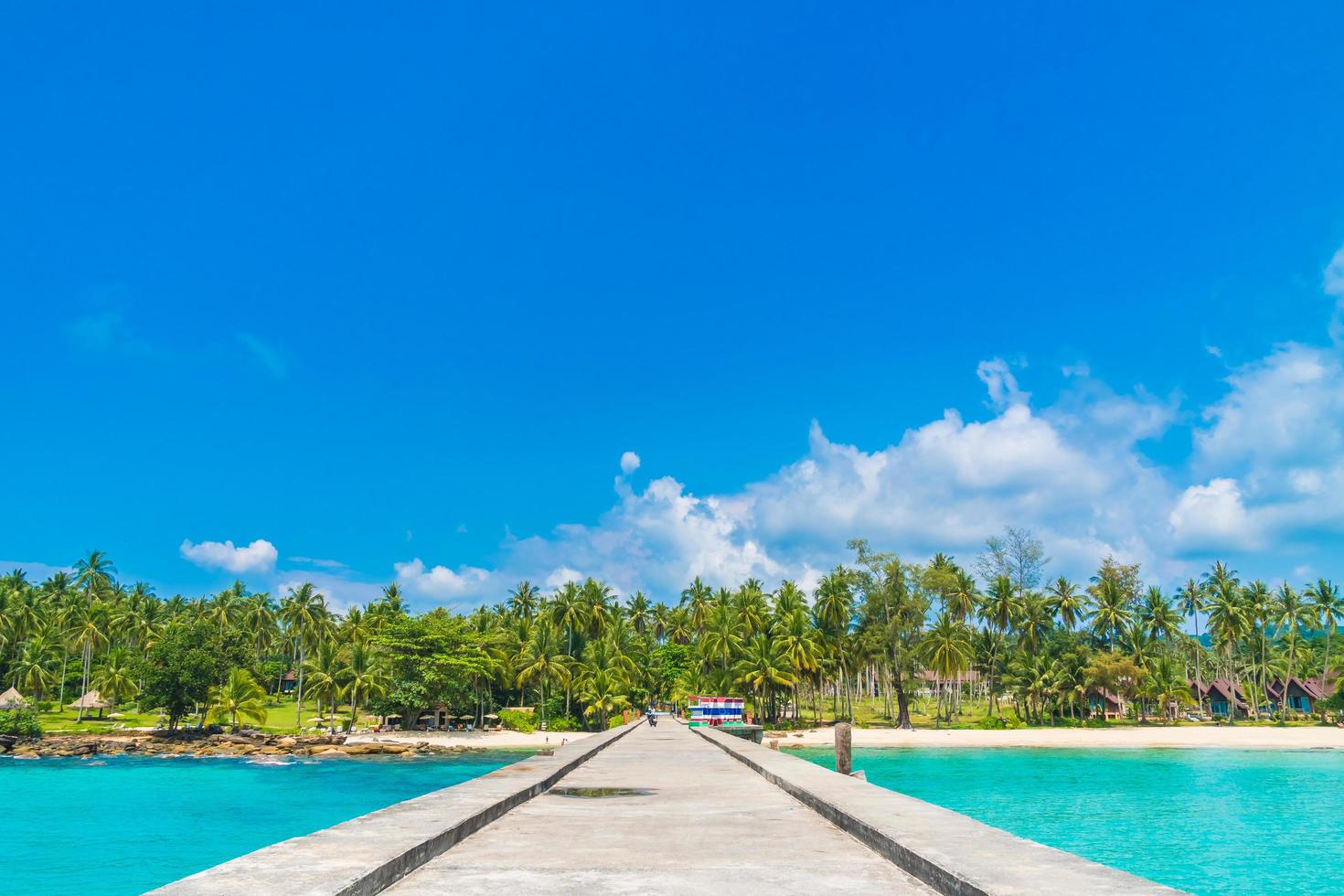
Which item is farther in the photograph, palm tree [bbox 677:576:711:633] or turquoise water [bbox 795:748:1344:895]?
palm tree [bbox 677:576:711:633]

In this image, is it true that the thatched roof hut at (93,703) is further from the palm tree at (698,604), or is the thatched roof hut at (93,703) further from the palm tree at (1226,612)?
the palm tree at (1226,612)

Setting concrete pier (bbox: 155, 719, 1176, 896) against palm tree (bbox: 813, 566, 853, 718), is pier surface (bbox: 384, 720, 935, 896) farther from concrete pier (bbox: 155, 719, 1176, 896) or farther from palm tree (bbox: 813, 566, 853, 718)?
palm tree (bbox: 813, 566, 853, 718)

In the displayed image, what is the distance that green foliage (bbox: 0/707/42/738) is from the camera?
194 feet

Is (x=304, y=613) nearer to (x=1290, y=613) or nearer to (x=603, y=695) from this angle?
(x=603, y=695)

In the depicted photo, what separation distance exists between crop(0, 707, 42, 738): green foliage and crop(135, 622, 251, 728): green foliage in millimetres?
6559

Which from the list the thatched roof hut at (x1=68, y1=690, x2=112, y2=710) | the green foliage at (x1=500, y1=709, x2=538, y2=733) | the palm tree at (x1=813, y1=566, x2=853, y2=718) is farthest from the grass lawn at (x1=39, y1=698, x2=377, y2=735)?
the palm tree at (x1=813, y1=566, x2=853, y2=718)

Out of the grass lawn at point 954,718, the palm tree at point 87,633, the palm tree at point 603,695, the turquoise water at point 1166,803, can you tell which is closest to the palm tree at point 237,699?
the palm tree at point 87,633

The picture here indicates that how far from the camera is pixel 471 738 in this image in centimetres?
6262

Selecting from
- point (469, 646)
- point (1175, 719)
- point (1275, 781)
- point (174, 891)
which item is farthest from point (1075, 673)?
point (174, 891)

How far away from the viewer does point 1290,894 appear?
58.6ft

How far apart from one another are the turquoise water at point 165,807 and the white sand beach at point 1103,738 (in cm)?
2289

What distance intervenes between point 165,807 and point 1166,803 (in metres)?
37.1

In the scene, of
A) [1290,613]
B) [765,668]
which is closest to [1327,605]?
[1290,613]

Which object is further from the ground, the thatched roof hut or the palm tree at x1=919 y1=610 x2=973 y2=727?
the palm tree at x1=919 y1=610 x2=973 y2=727
